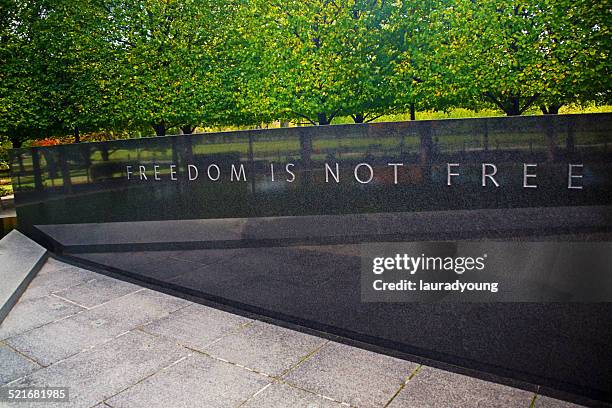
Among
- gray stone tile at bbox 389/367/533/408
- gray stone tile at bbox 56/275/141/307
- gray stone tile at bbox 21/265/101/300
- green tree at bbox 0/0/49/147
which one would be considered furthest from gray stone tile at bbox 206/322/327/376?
green tree at bbox 0/0/49/147

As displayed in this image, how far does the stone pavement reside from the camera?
4707 millimetres

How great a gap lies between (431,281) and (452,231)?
0.72m

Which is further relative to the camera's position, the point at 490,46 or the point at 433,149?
the point at 490,46

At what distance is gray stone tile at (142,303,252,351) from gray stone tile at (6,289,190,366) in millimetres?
315

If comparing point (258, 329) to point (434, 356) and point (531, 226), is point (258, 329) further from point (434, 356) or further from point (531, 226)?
point (531, 226)

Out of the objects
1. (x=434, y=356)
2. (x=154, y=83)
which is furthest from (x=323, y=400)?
(x=154, y=83)

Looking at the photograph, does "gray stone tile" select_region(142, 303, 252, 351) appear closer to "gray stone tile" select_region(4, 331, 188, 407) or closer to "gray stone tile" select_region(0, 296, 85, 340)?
"gray stone tile" select_region(4, 331, 188, 407)

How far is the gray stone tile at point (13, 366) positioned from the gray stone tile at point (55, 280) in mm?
2537

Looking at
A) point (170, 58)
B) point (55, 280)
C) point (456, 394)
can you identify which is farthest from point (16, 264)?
point (456, 394)

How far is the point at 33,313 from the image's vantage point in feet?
24.6

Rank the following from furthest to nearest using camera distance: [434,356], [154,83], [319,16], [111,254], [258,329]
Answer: [154,83]
[319,16]
[111,254]
[258,329]
[434,356]

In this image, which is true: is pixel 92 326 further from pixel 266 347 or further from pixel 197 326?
pixel 266 347

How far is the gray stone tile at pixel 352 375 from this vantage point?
4.71m

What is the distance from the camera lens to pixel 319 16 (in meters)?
11.5
